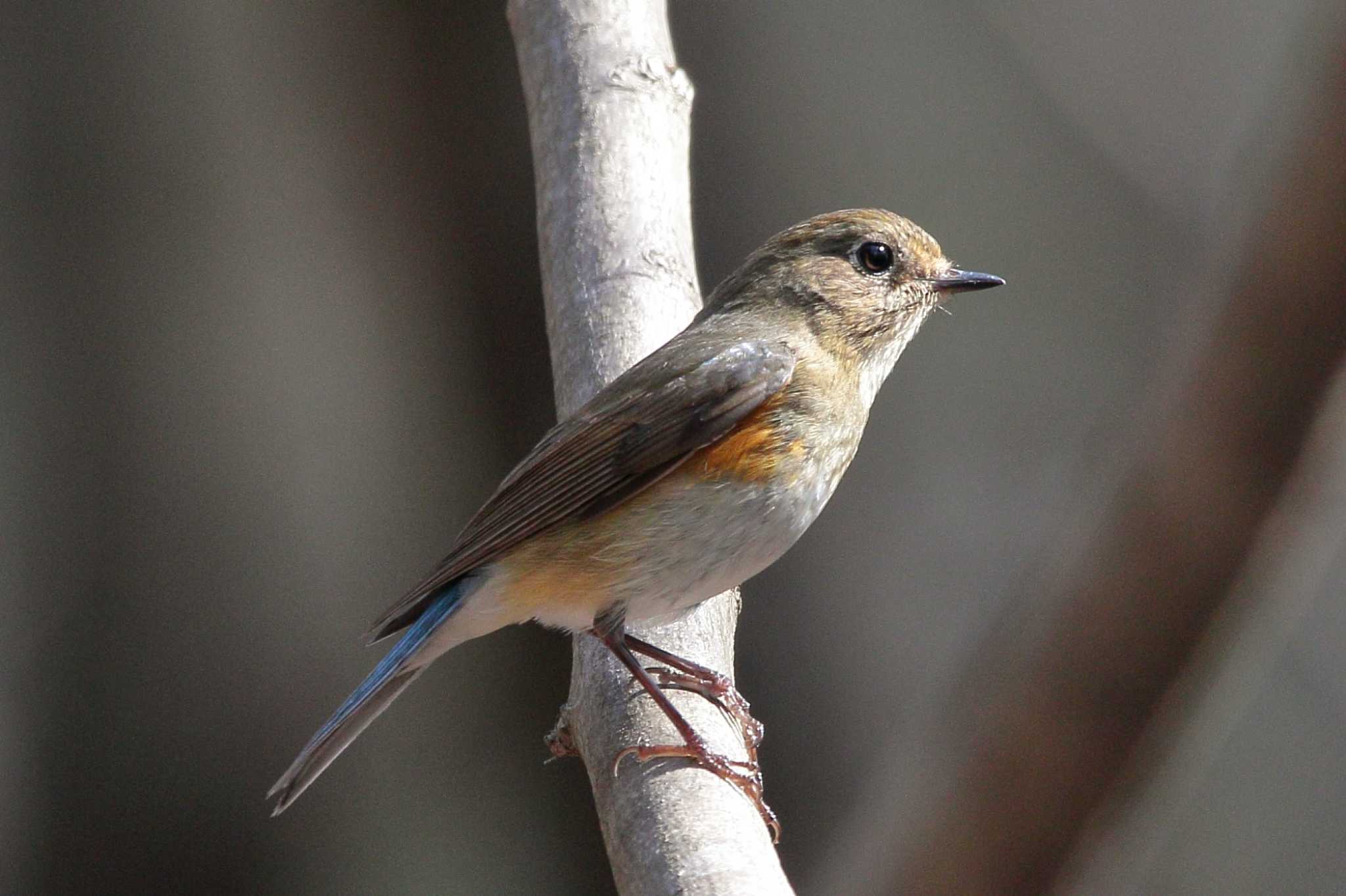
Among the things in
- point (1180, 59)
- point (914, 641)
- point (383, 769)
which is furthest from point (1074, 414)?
point (383, 769)

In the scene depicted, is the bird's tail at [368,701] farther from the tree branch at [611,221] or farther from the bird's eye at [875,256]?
the bird's eye at [875,256]

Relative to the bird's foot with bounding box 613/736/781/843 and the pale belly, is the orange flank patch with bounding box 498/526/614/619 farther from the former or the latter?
the bird's foot with bounding box 613/736/781/843

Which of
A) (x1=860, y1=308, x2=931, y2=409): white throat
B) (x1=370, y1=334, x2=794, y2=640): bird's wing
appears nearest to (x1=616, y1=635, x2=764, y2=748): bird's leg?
(x1=370, y1=334, x2=794, y2=640): bird's wing

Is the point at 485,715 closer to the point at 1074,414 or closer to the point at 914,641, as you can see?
the point at 914,641

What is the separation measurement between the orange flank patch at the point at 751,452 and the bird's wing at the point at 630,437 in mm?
20

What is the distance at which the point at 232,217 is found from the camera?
526 cm

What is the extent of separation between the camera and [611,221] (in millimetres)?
3121

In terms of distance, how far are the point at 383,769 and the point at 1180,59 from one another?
4.55 metres

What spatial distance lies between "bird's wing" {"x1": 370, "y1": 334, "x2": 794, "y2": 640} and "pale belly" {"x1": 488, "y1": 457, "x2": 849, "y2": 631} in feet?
0.14

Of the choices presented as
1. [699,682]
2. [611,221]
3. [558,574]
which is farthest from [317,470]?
[699,682]

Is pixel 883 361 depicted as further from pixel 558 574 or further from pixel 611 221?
pixel 558 574

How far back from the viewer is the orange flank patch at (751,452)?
9.02 feet

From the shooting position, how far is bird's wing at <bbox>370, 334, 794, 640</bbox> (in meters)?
2.81

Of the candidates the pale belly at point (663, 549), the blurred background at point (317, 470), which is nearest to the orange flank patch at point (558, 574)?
the pale belly at point (663, 549)
